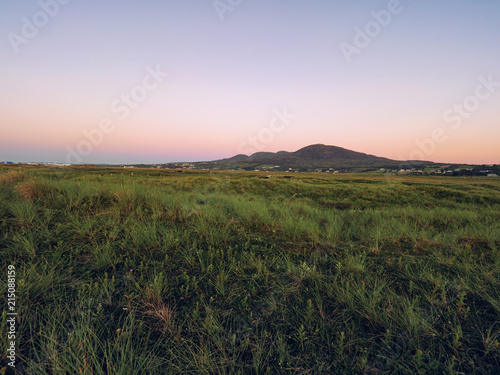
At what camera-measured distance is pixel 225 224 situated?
16.7ft

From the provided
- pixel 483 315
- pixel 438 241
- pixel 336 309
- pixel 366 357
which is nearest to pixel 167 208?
pixel 336 309

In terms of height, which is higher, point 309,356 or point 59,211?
point 59,211

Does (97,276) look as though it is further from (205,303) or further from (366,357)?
(366,357)

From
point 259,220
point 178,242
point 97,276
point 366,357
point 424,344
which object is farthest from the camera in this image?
point 259,220

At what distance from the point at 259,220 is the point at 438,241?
3.98 meters

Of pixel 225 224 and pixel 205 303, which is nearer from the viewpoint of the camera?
pixel 205 303

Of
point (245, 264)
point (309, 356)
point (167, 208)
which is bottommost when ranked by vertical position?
point (309, 356)

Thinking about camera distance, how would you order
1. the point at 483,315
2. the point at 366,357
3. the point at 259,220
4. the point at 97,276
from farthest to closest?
the point at 259,220 → the point at 97,276 → the point at 483,315 → the point at 366,357

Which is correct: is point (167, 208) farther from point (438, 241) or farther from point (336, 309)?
point (438, 241)

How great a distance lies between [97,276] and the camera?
9.40ft

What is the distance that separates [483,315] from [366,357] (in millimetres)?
1766

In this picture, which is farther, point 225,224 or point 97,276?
point 225,224

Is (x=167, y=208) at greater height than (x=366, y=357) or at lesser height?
greater

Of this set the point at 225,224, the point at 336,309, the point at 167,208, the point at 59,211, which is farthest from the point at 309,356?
the point at 59,211
